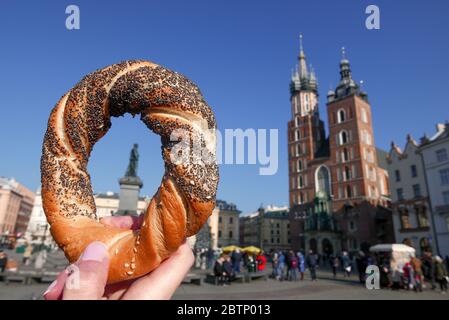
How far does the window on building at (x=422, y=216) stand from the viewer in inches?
1215

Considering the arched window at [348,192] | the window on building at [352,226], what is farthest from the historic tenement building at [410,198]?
the arched window at [348,192]

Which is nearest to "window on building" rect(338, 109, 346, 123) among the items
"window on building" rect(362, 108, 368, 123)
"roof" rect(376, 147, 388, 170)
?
"window on building" rect(362, 108, 368, 123)

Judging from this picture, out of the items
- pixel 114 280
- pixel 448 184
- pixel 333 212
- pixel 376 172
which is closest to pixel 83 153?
pixel 114 280

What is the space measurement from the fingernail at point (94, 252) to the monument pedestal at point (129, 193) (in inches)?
746

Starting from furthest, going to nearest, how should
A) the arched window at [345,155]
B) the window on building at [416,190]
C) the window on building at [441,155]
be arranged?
the arched window at [345,155], the window on building at [416,190], the window on building at [441,155]

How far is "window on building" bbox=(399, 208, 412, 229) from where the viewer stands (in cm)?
3338

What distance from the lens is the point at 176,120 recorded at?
72.1 inches

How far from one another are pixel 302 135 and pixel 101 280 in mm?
61017

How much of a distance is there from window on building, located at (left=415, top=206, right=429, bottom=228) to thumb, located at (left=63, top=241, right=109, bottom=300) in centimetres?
3609

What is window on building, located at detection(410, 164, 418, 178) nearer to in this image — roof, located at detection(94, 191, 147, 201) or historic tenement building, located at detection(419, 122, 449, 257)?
historic tenement building, located at detection(419, 122, 449, 257)

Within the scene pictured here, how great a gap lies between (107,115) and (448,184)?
34.5 m

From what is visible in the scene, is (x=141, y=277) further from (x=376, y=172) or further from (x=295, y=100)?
(x=295, y=100)

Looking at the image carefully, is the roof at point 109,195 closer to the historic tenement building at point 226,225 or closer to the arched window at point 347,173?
the historic tenement building at point 226,225

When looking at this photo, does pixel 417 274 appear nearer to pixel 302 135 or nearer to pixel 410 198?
pixel 410 198
